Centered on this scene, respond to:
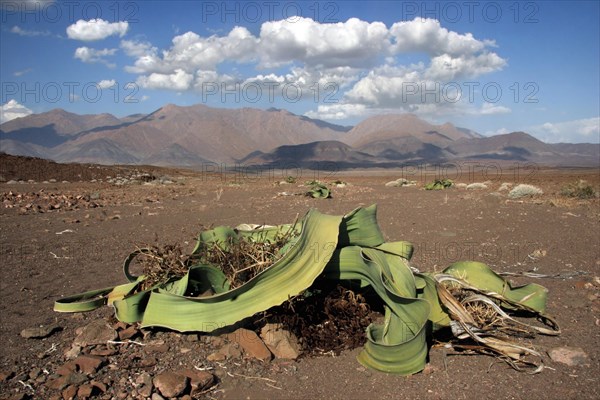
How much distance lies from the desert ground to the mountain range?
79.2 metres

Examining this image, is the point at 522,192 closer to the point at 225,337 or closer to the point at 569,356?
the point at 569,356

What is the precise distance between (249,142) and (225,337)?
131215 millimetres

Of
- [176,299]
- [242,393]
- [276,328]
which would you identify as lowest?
[242,393]

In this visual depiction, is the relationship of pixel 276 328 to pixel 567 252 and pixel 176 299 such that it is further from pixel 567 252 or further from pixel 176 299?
pixel 567 252

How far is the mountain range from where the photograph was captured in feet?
339

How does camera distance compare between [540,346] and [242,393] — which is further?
[540,346]

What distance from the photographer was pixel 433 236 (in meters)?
5.79

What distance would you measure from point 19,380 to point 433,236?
4.53 metres

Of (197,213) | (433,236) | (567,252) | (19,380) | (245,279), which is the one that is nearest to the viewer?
(19,380)

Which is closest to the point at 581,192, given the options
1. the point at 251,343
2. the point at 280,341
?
the point at 280,341

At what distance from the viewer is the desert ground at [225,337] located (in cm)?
231

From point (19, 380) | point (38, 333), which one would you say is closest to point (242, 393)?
point (19, 380)

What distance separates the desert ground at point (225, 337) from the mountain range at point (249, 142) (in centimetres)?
7924

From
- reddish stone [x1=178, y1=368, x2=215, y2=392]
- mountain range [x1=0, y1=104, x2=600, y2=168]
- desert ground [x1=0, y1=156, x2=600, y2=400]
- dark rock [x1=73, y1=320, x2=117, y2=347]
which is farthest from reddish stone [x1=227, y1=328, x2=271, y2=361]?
mountain range [x1=0, y1=104, x2=600, y2=168]
